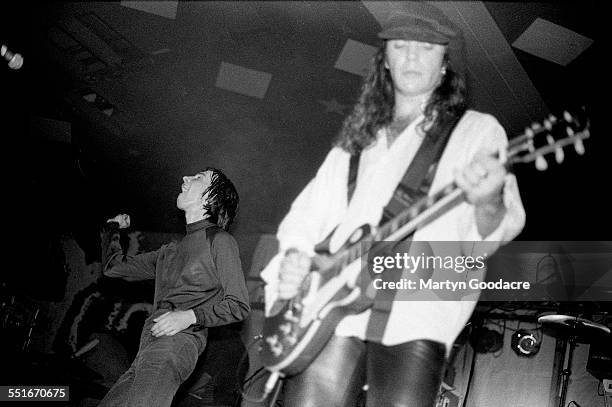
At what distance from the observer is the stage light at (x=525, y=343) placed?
4660 millimetres

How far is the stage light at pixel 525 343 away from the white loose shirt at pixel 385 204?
342 cm

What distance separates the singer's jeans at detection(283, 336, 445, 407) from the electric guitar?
4 centimetres

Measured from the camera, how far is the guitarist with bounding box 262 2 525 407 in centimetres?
145

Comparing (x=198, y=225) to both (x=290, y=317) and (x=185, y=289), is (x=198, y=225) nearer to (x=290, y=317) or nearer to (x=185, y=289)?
(x=185, y=289)

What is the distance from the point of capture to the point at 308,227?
173cm

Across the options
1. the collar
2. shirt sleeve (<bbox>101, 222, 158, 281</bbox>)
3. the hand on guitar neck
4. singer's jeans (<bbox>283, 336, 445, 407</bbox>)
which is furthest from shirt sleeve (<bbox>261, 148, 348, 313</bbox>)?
shirt sleeve (<bbox>101, 222, 158, 281</bbox>)

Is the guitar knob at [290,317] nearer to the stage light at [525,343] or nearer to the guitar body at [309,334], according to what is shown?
the guitar body at [309,334]

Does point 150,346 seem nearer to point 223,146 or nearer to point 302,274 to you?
point 302,274

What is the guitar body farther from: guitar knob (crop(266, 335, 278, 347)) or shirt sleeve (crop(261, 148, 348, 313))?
shirt sleeve (crop(261, 148, 348, 313))

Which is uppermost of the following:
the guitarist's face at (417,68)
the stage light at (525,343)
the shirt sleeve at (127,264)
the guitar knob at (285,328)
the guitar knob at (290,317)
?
the guitarist's face at (417,68)

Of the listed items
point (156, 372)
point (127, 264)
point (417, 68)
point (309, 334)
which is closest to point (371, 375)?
point (309, 334)

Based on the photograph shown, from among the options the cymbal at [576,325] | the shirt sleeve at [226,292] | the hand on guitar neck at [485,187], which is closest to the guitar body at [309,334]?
the hand on guitar neck at [485,187]

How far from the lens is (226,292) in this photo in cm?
259

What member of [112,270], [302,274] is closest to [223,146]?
[112,270]
